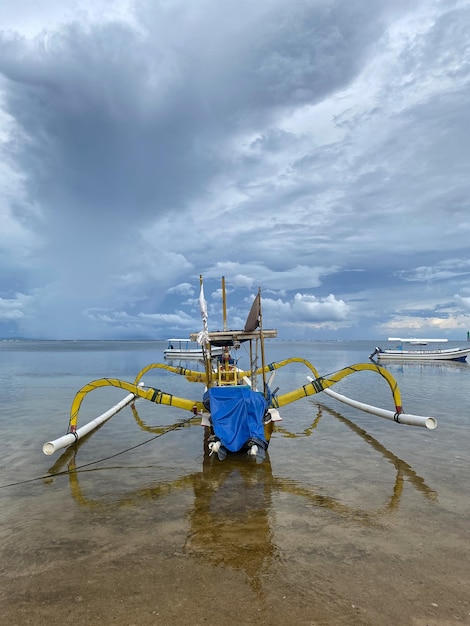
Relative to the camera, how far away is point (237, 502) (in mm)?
9031

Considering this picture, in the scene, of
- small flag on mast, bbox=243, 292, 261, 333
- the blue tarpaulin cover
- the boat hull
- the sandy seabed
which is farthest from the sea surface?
the boat hull

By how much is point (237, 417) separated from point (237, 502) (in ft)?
11.4

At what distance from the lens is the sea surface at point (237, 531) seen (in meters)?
5.22

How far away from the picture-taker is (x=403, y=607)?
514cm

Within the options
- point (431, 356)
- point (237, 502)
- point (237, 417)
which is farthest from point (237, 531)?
point (431, 356)

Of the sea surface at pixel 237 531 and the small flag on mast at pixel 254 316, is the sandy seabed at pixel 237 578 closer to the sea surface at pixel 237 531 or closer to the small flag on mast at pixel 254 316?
the sea surface at pixel 237 531

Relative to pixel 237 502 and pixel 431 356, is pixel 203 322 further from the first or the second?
pixel 431 356

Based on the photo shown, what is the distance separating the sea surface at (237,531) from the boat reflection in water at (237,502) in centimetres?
5

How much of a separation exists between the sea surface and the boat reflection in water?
0.05 meters

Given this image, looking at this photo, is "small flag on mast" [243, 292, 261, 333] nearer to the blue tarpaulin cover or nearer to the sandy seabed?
the blue tarpaulin cover

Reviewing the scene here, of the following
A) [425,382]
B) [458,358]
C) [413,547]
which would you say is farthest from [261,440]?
[458,358]

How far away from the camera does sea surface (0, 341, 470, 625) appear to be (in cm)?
522

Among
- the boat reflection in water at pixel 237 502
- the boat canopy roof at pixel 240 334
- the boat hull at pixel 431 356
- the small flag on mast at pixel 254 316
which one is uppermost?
the small flag on mast at pixel 254 316

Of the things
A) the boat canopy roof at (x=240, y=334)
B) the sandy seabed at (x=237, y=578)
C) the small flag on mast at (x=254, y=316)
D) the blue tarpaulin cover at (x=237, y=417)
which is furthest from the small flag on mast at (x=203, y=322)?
the sandy seabed at (x=237, y=578)
